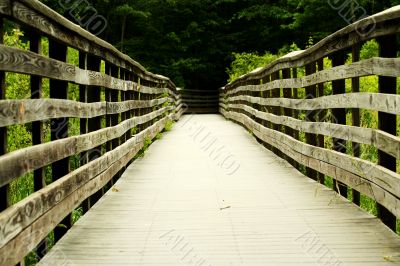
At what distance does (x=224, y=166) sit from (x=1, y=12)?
507 cm

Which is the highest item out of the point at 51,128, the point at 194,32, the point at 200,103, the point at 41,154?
the point at 194,32

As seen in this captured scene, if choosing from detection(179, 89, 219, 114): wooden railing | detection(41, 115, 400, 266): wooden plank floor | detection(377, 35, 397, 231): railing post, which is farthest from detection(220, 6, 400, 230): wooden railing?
detection(179, 89, 219, 114): wooden railing

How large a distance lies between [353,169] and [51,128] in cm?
257

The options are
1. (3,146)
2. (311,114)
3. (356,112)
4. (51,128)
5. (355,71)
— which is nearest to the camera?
(3,146)

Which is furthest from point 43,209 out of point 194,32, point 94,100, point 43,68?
point 194,32

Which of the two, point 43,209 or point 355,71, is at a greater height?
point 355,71

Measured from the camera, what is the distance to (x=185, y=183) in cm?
623

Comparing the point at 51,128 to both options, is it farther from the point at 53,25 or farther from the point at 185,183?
the point at 185,183

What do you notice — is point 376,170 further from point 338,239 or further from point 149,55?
point 149,55

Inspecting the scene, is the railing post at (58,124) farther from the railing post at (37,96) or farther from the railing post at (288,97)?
the railing post at (288,97)

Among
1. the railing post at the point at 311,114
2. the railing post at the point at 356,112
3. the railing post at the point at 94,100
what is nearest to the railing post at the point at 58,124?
the railing post at the point at 94,100

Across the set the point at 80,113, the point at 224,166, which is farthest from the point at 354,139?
the point at 224,166

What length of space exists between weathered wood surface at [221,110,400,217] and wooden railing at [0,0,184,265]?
2.28 metres

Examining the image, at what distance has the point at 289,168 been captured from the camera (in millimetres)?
7266
